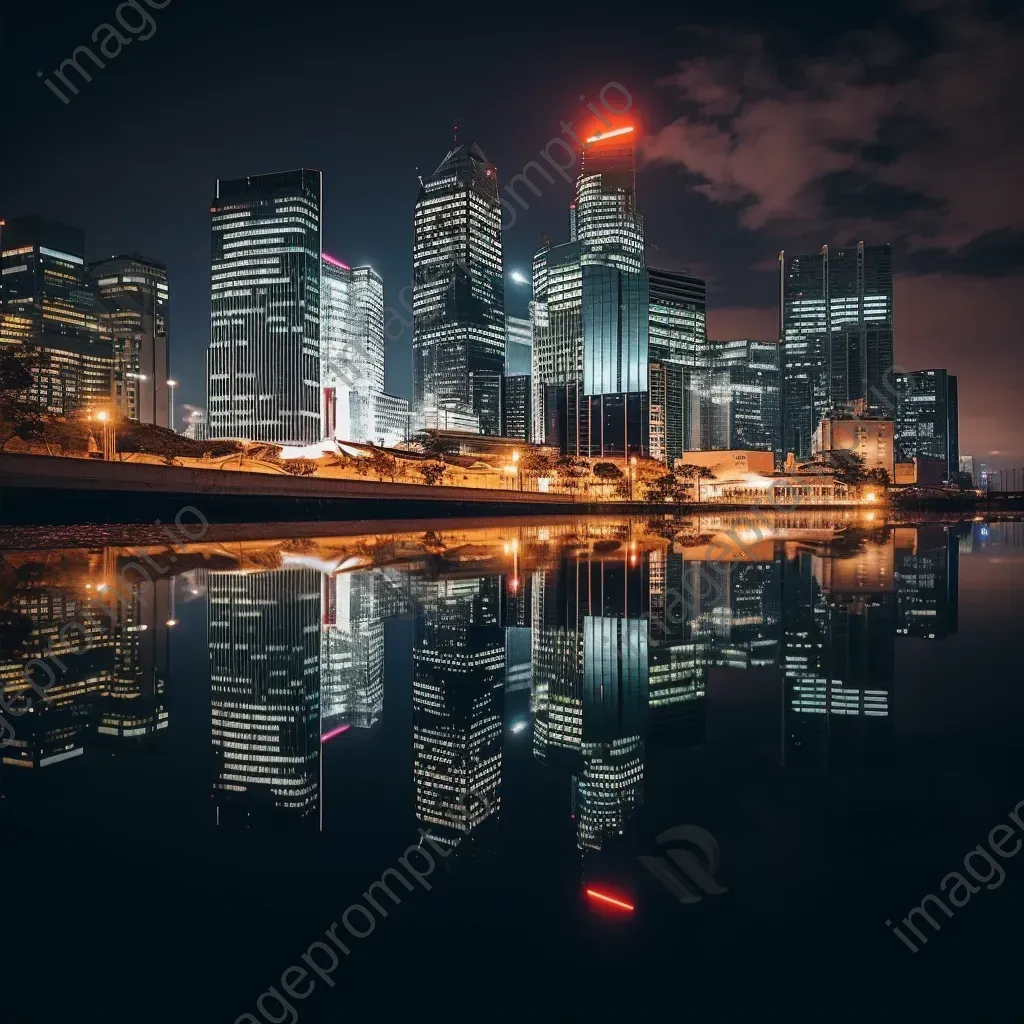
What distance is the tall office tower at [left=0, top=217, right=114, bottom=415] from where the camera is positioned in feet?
500

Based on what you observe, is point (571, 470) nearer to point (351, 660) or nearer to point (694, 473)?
point (694, 473)

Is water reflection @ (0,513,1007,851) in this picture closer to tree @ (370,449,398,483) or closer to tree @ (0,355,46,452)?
tree @ (0,355,46,452)

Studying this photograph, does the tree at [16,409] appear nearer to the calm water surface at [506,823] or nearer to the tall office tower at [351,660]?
the tall office tower at [351,660]

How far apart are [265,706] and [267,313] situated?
538 ft

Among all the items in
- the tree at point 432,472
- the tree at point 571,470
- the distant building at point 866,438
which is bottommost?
the tree at point 432,472

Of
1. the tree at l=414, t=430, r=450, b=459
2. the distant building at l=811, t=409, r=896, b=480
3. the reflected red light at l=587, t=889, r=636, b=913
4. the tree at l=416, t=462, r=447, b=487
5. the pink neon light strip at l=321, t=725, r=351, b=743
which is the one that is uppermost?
the distant building at l=811, t=409, r=896, b=480

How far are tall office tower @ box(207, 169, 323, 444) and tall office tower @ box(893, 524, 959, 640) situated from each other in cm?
14500

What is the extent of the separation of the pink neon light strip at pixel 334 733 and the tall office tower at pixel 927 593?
6.83 metres

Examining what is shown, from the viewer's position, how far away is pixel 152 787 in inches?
157

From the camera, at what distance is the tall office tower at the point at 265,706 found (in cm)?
389

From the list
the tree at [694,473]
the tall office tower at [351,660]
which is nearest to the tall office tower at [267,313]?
the tree at [694,473]

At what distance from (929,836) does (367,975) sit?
257 cm

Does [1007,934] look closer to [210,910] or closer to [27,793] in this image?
[210,910]

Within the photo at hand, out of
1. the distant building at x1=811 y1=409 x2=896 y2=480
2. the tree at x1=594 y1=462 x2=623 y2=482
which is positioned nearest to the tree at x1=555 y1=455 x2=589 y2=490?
the tree at x1=594 y1=462 x2=623 y2=482
